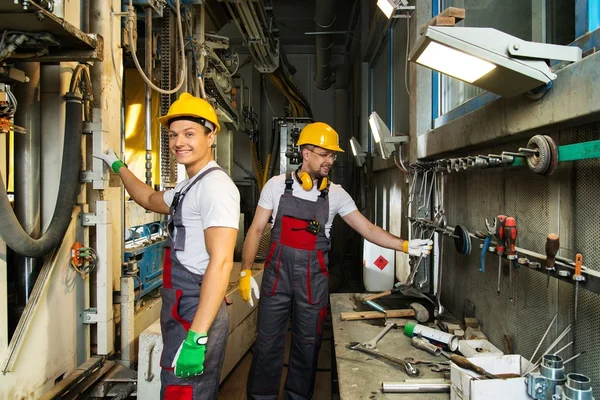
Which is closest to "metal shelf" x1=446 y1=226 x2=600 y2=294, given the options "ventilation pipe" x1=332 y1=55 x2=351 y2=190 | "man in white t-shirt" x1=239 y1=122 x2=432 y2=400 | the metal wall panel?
the metal wall panel

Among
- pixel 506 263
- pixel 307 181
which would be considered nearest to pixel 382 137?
pixel 307 181

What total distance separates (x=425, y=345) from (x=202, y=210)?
3.28ft

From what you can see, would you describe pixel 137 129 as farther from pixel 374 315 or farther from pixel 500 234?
pixel 500 234

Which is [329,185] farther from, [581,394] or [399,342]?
[581,394]

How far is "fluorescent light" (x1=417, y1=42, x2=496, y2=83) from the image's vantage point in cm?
112

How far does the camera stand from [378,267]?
2.58 meters

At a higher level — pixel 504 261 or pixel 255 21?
pixel 255 21

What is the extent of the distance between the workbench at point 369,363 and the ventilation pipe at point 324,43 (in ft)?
11.5

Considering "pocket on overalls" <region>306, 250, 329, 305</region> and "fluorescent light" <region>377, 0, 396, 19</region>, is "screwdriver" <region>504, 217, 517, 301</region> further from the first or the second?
"fluorescent light" <region>377, 0, 396, 19</region>

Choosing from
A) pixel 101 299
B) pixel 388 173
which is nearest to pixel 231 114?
pixel 388 173

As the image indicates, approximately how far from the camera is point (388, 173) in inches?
152

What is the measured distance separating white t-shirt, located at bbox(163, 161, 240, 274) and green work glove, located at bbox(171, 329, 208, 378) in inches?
9.8

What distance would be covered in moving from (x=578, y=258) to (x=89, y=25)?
2.22 meters

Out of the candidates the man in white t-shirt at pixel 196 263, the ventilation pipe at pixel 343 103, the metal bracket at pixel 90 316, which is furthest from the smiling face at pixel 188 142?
the ventilation pipe at pixel 343 103
